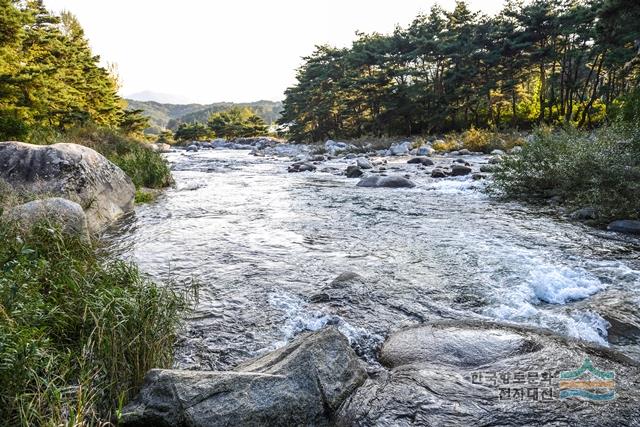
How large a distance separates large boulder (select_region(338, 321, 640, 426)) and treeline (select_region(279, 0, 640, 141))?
88.5 feet

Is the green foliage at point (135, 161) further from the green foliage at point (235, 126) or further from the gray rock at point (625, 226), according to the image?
the green foliage at point (235, 126)

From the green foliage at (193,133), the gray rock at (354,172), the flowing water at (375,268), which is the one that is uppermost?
the green foliage at (193,133)

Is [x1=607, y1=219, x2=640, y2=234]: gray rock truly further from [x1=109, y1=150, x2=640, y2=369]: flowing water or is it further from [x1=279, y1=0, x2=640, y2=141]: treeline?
[x1=279, y1=0, x2=640, y2=141]: treeline

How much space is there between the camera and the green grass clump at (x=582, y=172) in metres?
7.97

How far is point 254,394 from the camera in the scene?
2668 mm

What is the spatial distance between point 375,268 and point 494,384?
3442mm

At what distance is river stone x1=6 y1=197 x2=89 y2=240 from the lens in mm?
5289

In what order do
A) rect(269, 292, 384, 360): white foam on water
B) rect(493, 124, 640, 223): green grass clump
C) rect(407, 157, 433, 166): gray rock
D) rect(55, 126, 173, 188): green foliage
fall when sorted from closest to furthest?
rect(269, 292, 384, 360): white foam on water, rect(493, 124, 640, 223): green grass clump, rect(55, 126, 173, 188): green foliage, rect(407, 157, 433, 166): gray rock

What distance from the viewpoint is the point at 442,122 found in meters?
39.7

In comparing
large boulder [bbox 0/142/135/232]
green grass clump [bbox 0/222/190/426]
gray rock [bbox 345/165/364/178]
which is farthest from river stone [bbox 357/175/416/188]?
green grass clump [bbox 0/222/190/426]

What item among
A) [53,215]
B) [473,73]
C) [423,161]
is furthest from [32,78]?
[473,73]

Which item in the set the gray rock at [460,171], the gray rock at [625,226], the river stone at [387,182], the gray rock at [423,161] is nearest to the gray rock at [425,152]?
the gray rock at [423,161]

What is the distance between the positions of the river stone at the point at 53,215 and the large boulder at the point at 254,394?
11.2 ft

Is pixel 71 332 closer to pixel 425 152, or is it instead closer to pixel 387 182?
pixel 387 182
